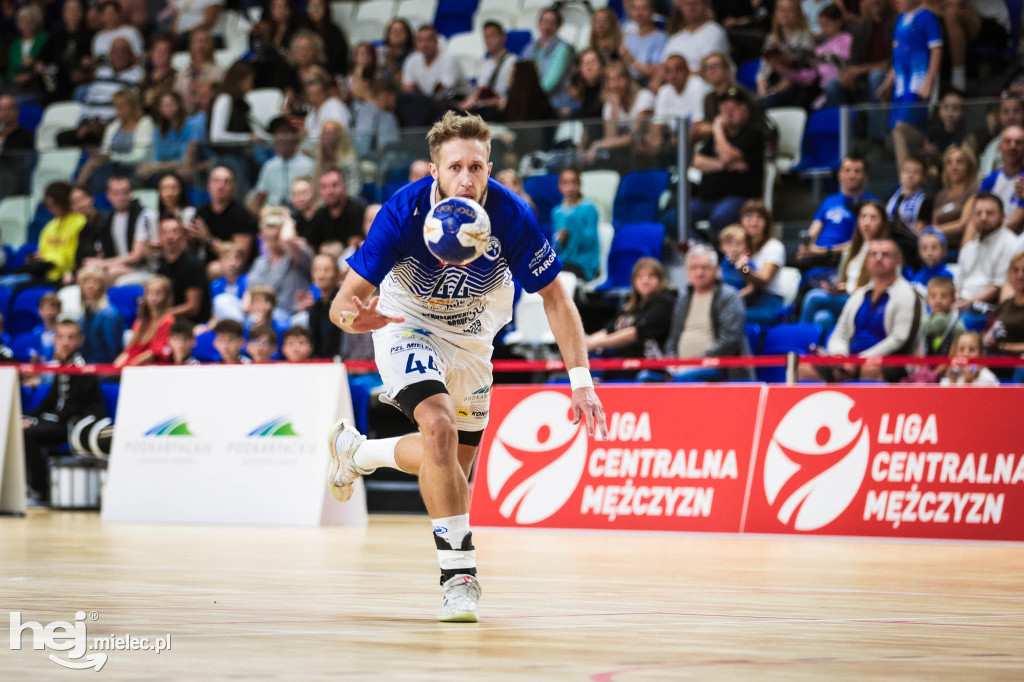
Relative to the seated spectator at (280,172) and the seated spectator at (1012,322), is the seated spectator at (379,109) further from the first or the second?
the seated spectator at (1012,322)

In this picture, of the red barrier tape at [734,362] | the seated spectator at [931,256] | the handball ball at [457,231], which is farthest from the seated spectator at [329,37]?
the handball ball at [457,231]

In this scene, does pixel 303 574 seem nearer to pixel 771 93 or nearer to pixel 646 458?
pixel 646 458

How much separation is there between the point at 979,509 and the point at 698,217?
4.97 m

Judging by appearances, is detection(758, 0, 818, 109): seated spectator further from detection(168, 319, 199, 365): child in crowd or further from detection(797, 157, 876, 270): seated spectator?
detection(168, 319, 199, 365): child in crowd

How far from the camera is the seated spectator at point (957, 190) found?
1373 centimetres

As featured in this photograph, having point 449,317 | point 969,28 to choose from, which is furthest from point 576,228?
point 449,317

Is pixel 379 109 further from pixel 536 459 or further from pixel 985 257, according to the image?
pixel 985 257

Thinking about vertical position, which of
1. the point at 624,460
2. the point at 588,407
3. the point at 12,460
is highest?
the point at 588,407

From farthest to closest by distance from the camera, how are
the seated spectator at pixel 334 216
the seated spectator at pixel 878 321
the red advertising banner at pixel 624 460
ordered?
the seated spectator at pixel 334 216 → the seated spectator at pixel 878 321 → the red advertising banner at pixel 624 460

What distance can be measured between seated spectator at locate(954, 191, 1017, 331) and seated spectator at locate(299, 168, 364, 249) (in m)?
6.33

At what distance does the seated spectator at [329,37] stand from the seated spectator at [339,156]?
4.33 metres

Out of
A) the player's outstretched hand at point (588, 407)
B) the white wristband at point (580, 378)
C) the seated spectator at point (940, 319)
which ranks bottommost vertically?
the seated spectator at point (940, 319)

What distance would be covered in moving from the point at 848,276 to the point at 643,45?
203 inches

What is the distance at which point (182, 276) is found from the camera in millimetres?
16922
